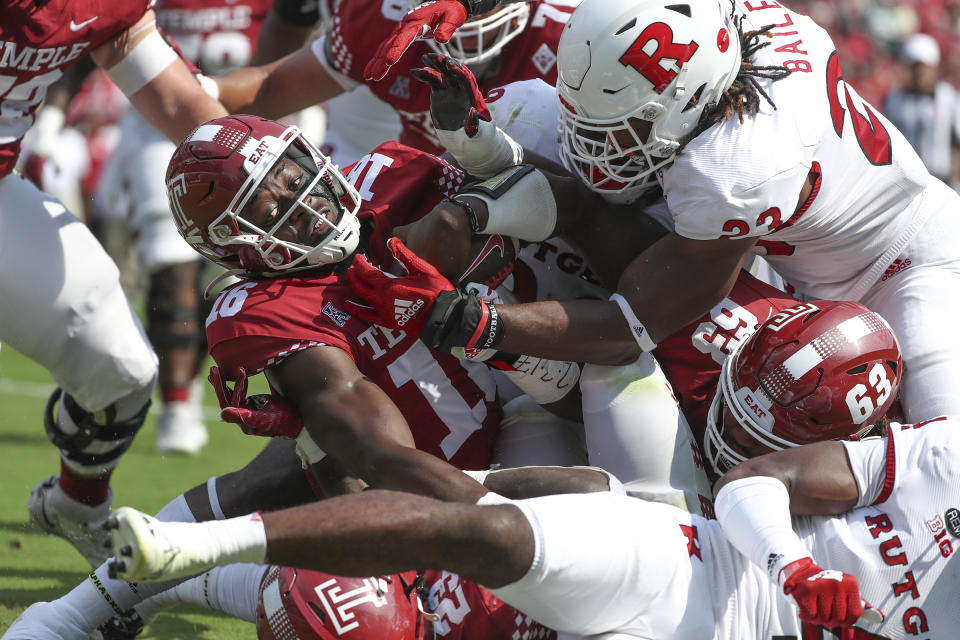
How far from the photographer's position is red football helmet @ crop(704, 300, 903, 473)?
3.05 meters

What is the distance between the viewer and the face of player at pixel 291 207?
319cm

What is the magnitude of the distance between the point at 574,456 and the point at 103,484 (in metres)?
1.66

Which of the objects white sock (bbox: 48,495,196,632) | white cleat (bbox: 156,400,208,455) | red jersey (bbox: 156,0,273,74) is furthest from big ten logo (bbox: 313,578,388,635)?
red jersey (bbox: 156,0,273,74)

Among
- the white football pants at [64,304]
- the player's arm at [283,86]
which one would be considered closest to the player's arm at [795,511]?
the white football pants at [64,304]

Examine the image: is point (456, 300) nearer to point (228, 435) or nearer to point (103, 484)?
point (103, 484)

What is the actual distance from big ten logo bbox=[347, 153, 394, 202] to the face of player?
31 centimetres

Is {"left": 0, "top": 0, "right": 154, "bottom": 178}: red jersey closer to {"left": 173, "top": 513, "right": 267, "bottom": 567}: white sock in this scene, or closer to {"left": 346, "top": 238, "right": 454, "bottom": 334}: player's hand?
{"left": 346, "top": 238, "right": 454, "bottom": 334}: player's hand

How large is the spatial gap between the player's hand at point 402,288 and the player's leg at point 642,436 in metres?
0.56

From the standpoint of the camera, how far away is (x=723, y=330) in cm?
352

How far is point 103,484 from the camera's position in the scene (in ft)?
13.6

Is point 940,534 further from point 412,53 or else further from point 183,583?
point 412,53

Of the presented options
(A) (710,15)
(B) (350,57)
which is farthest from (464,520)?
(B) (350,57)

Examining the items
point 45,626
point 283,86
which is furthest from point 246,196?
point 283,86

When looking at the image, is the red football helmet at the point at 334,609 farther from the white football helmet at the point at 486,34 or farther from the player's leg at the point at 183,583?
the white football helmet at the point at 486,34
